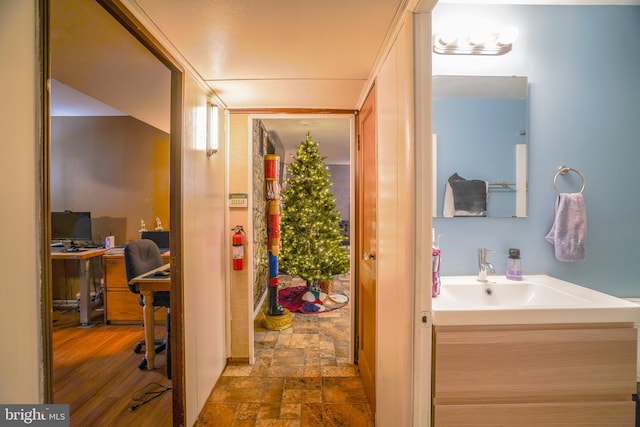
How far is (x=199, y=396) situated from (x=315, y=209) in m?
2.57

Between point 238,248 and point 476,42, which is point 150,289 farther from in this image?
point 476,42

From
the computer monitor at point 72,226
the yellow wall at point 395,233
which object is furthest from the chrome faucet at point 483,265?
the computer monitor at point 72,226

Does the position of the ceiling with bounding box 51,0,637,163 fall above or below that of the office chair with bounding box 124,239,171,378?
above

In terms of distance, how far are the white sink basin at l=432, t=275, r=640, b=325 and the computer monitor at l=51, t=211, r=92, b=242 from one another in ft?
13.5

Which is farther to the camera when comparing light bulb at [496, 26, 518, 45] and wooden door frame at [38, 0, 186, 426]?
light bulb at [496, 26, 518, 45]

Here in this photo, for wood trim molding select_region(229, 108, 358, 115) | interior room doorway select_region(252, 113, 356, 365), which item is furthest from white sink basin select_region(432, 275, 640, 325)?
wood trim molding select_region(229, 108, 358, 115)

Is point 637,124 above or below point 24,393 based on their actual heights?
above

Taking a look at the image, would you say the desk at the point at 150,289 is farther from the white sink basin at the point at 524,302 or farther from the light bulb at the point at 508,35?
the light bulb at the point at 508,35

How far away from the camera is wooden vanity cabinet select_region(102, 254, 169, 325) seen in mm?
3148

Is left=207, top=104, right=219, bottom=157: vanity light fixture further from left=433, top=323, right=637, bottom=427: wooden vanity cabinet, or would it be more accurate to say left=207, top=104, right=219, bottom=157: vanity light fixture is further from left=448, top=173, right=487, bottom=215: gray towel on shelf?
left=433, top=323, right=637, bottom=427: wooden vanity cabinet

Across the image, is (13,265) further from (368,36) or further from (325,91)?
(325,91)

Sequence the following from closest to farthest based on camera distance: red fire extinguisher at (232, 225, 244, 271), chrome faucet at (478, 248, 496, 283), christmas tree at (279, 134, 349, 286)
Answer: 1. chrome faucet at (478, 248, 496, 283)
2. red fire extinguisher at (232, 225, 244, 271)
3. christmas tree at (279, 134, 349, 286)

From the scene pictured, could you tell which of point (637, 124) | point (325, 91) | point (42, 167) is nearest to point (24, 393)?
point (42, 167)

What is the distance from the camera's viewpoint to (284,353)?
2.57 meters
